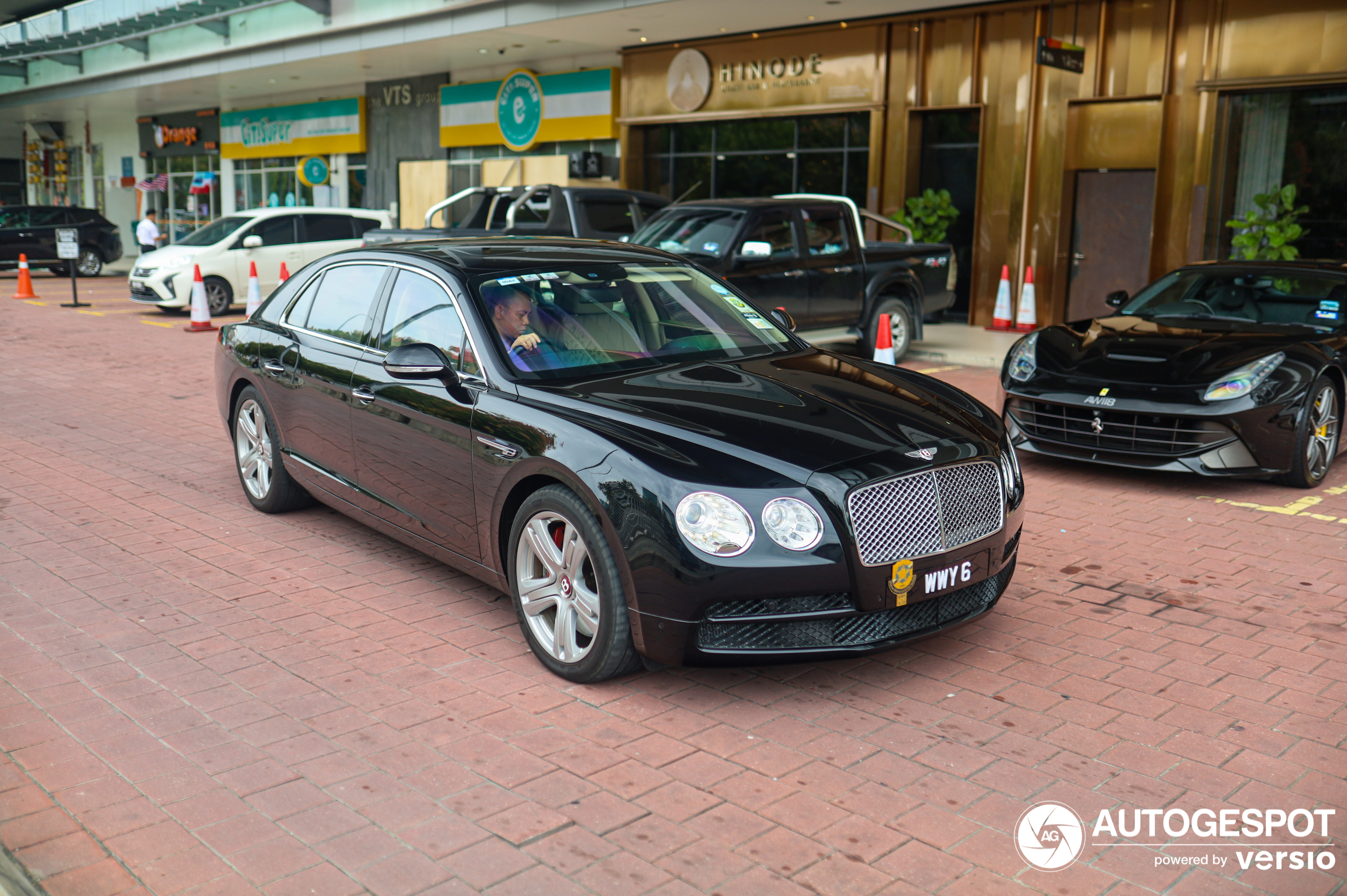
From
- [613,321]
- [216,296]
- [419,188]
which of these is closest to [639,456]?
[613,321]

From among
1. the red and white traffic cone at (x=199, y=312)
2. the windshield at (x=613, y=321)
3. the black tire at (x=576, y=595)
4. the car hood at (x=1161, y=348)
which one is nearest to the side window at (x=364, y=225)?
the red and white traffic cone at (x=199, y=312)

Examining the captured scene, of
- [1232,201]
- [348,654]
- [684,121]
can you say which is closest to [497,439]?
[348,654]

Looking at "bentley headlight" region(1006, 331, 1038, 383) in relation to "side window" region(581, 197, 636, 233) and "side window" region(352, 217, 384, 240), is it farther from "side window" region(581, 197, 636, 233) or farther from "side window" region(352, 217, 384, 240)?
"side window" region(352, 217, 384, 240)

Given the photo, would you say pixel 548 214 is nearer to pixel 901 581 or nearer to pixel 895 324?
pixel 895 324

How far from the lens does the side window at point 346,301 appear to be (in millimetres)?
5535

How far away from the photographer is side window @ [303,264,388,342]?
218 inches

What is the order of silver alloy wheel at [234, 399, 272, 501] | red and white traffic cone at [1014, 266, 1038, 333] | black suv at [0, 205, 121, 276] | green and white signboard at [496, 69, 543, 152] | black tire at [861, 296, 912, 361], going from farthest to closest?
1. black suv at [0, 205, 121, 276]
2. green and white signboard at [496, 69, 543, 152]
3. red and white traffic cone at [1014, 266, 1038, 333]
4. black tire at [861, 296, 912, 361]
5. silver alloy wheel at [234, 399, 272, 501]

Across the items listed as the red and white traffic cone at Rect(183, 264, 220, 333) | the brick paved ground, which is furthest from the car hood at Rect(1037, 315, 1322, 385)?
the red and white traffic cone at Rect(183, 264, 220, 333)

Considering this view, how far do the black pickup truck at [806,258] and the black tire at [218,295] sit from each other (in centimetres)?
914

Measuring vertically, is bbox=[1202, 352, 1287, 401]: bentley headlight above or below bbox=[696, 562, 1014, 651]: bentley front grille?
above

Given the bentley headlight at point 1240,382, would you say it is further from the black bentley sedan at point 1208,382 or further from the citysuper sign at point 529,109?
the citysuper sign at point 529,109

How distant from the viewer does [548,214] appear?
49.9 ft

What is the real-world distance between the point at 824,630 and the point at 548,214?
479 inches

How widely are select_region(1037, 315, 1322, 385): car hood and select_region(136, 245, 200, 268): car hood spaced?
14.9 m
